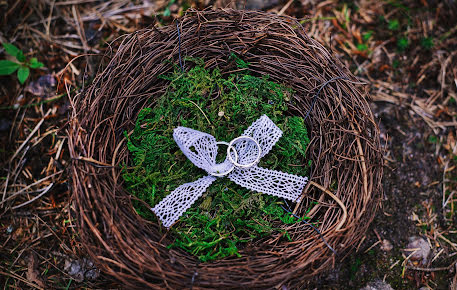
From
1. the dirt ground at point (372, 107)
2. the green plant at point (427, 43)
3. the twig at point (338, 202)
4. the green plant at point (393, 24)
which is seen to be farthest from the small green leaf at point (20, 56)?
A: the green plant at point (427, 43)

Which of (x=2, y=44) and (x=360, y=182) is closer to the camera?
(x=360, y=182)

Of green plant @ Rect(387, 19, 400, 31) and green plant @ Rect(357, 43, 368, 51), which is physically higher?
green plant @ Rect(387, 19, 400, 31)

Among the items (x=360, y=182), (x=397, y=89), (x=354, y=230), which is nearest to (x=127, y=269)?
(x=354, y=230)

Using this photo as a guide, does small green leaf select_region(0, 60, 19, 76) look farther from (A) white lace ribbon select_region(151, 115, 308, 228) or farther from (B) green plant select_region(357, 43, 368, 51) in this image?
(B) green plant select_region(357, 43, 368, 51)

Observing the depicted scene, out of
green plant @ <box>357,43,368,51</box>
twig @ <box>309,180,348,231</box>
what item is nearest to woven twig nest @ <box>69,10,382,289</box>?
twig @ <box>309,180,348,231</box>

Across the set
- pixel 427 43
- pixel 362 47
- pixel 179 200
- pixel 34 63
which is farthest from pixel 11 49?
pixel 427 43

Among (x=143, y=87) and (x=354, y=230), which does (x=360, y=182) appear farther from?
(x=143, y=87)
